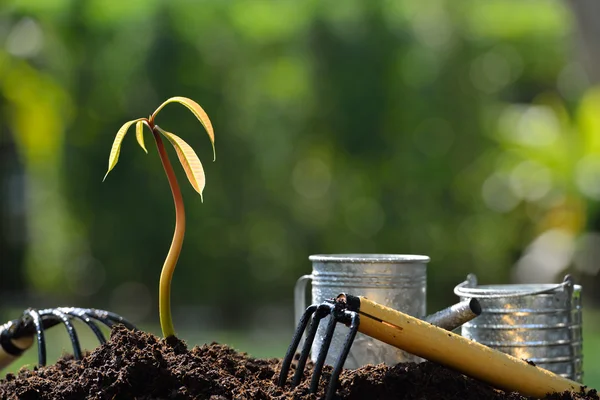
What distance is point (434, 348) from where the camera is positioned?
7.35 ft

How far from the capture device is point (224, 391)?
215cm

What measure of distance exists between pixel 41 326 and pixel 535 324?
1.48 meters

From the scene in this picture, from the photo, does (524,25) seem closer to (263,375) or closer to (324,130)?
(324,130)

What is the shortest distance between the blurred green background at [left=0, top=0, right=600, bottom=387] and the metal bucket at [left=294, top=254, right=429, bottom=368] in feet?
30.6

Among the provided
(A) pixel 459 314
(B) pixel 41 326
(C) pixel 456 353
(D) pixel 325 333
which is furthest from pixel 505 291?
(B) pixel 41 326

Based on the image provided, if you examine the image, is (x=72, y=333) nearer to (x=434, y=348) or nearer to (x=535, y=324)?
(x=434, y=348)

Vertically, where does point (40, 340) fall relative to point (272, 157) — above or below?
below

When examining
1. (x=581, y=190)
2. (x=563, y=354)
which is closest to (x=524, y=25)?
(x=581, y=190)

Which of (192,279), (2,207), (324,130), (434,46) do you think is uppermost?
(434,46)

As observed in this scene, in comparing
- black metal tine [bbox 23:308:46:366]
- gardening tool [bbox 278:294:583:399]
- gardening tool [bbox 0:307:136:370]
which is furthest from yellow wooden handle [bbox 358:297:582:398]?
black metal tine [bbox 23:308:46:366]

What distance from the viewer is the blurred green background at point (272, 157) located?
41.4 feet

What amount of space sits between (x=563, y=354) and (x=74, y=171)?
10595 millimetres

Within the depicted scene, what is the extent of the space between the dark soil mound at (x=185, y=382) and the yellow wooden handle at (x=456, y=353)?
33mm

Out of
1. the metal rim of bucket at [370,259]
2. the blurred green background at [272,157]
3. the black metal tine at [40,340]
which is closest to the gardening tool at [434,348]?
the metal rim of bucket at [370,259]
